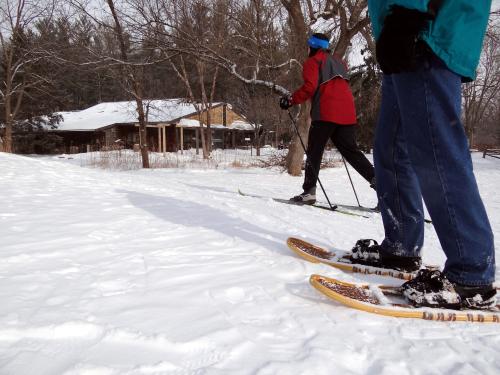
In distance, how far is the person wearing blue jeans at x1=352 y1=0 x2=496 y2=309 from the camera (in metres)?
1.56

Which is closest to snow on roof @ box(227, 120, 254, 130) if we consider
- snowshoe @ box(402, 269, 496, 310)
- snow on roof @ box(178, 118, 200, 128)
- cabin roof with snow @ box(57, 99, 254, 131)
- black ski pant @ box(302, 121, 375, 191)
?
cabin roof with snow @ box(57, 99, 254, 131)

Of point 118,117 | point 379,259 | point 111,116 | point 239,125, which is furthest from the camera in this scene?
point 239,125

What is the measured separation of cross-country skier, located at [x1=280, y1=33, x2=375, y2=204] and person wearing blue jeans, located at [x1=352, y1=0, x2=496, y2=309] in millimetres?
2824

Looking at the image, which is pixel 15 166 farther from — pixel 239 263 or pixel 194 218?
pixel 239 263

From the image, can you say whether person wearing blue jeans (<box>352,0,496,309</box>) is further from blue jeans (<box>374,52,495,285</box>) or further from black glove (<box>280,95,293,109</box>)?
black glove (<box>280,95,293,109</box>)

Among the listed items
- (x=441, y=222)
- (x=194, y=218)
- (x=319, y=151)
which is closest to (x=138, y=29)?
(x=319, y=151)

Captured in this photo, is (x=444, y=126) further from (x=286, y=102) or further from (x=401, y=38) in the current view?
(x=286, y=102)

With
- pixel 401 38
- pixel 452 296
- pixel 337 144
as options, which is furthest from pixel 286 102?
pixel 452 296

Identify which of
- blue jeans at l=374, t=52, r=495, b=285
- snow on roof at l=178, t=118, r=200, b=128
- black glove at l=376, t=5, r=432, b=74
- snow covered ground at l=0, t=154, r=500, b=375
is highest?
snow on roof at l=178, t=118, r=200, b=128

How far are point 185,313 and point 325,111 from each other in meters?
3.51

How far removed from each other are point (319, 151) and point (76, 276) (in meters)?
3.34

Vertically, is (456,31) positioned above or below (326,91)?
below

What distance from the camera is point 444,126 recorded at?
159 cm

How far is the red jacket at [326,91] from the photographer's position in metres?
4.48
